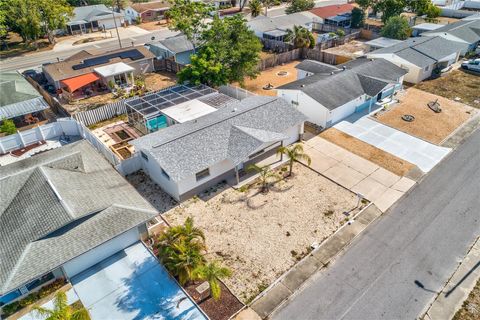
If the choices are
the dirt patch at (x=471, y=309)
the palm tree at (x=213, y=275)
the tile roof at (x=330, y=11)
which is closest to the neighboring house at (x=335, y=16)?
the tile roof at (x=330, y=11)

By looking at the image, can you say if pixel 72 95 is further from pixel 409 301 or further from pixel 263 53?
pixel 409 301

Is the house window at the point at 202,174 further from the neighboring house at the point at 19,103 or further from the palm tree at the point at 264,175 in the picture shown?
the neighboring house at the point at 19,103

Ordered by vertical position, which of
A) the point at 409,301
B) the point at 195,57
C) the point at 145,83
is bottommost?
the point at 409,301

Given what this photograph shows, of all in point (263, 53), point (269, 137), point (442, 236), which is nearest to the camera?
point (442, 236)

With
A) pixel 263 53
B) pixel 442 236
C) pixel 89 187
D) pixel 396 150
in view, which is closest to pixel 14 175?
pixel 89 187

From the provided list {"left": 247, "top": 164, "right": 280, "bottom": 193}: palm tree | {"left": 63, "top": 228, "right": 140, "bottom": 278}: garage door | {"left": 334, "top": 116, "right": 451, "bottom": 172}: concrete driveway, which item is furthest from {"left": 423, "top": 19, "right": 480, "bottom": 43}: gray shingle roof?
{"left": 63, "top": 228, "right": 140, "bottom": 278}: garage door
